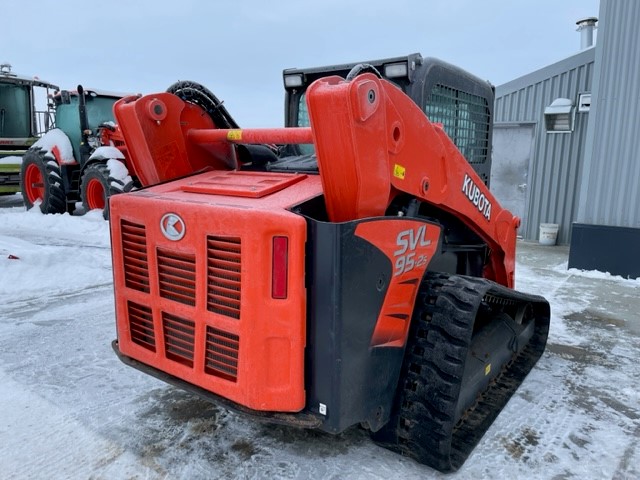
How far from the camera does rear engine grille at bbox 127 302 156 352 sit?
2.54 m

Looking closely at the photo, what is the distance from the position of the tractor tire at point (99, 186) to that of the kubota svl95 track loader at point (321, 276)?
6.28m

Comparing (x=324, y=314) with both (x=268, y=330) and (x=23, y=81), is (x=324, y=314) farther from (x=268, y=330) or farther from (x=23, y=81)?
(x=23, y=81)

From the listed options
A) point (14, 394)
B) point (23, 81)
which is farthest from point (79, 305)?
point (23, 81)

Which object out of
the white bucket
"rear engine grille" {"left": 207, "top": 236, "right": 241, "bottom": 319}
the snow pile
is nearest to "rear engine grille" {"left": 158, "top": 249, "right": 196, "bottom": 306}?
"rear engine grille" {"left": 207, "top": 236, "right": 241, "bottom": 319}

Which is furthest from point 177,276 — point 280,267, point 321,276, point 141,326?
point 321,276

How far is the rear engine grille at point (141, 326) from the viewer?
8.32 ft

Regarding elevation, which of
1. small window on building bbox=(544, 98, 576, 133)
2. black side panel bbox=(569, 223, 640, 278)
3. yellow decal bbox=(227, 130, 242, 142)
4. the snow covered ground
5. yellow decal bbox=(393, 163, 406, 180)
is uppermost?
small window on building bbox=(544, 98, 576, 133)

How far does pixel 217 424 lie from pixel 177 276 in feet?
3.11

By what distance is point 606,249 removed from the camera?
683cm

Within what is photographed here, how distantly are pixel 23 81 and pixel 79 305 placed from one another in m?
10.8

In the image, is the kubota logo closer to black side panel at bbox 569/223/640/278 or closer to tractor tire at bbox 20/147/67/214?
black side panel at bbox 569/223/640/278

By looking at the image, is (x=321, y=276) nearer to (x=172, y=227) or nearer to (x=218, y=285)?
(x=218, y=285)

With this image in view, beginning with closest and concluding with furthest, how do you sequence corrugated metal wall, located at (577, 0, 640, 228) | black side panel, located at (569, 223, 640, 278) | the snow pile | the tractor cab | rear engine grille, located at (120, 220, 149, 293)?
rear engine grille, located at (120, 220, 149, 293) < the snow pile < corrugated metal wall, located at (577, 0, 640, 228) < black side panel, located at (569, 223, 640, 278) < the tractor cab

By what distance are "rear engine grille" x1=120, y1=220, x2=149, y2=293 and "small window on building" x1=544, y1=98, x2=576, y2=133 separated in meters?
8.27
